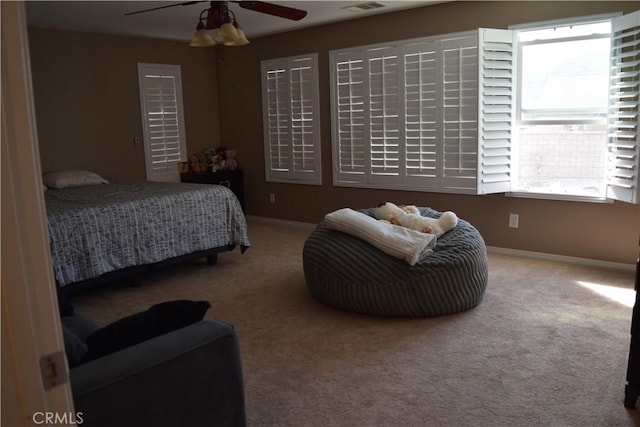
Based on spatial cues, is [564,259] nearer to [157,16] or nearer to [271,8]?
[271,8]

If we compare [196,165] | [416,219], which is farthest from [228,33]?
[196,165]

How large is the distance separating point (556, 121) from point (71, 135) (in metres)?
4.99

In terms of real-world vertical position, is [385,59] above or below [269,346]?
above

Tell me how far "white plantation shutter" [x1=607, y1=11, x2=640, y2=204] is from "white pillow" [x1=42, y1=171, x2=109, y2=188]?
4691 mm

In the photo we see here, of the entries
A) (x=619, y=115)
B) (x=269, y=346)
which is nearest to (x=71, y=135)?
(x=269, y=346)

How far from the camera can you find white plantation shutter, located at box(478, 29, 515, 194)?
4766mm

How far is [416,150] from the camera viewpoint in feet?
17.9

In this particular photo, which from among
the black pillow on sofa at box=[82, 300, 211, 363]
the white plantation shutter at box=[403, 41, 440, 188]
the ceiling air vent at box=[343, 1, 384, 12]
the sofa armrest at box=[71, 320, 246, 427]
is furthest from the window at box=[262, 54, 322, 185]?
the sofa armrest at box=[71, 320, 246, 427]

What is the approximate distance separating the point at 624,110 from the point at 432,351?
8.51ft

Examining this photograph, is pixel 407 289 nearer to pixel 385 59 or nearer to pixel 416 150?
pixel 416 150

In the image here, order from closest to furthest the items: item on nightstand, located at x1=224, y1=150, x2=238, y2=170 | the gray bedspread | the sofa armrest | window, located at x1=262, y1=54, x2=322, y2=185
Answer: the sofa armrest → the gray bedspread → window, located at x1=262, y1=54, x2=322, y2=185 → item on nightstand, located at x1=224, y1=150, x2=238, y2=170

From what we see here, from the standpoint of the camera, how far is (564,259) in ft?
15.7
